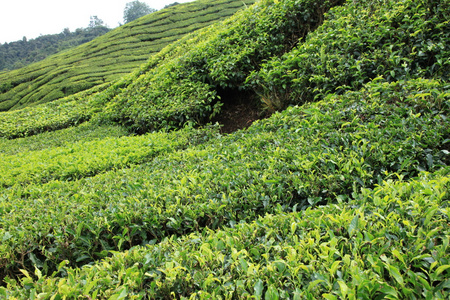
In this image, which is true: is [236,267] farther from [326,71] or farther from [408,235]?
[326,71]

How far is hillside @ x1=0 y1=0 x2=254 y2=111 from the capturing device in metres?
19.2

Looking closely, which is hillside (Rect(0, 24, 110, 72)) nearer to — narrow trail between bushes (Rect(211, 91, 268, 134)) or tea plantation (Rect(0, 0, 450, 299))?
narrow trail between bushes (Rect(211, 91, 268, 134))

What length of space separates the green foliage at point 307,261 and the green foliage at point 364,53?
2.51m

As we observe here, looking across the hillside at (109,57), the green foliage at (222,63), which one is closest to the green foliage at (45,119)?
the green foliage at (222,63)

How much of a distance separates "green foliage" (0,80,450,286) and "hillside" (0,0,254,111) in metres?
16.5

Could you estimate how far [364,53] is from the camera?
4.14 m

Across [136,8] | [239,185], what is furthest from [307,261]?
[136,8]

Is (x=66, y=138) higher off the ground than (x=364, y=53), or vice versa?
(x=364, y=53)

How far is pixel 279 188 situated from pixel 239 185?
1.26ft

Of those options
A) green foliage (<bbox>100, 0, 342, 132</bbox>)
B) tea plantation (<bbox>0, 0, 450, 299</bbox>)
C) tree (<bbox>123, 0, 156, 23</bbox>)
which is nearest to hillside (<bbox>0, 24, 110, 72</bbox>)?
tree (<bbox>123, 0, 156, 23</bbox>)

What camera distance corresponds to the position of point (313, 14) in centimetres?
590

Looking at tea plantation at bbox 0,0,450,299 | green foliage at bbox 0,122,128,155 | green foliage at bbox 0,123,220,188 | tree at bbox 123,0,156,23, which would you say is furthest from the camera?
tree at bbox 123,0,156,23

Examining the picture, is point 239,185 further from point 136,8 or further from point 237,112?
point 136,8

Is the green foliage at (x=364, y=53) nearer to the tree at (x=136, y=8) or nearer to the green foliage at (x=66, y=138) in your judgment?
the green foliage at (x=66, y=138)
